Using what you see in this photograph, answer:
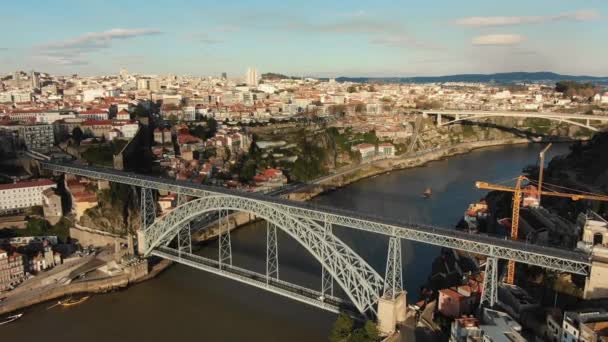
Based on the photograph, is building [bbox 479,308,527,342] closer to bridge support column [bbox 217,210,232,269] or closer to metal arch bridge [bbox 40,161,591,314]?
metal arch bridge [bbox 40,161,591,314]

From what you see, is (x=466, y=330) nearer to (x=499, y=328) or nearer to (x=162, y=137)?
(x=499, y=328)

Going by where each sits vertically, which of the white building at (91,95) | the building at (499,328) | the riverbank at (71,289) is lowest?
the riverbank at (71,289)

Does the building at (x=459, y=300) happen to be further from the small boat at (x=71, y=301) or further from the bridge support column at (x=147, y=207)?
the small boat at (x=71, y=301)

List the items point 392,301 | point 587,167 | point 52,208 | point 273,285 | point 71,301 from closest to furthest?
1. point 392,301
2. point 273,285
3. point 71,301
4. point 52,208
5. point 587,167

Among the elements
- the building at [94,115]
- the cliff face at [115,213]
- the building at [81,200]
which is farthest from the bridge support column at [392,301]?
the building at [94,115]

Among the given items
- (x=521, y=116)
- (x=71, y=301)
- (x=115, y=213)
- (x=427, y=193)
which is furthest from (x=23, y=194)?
(x=521, y=116)

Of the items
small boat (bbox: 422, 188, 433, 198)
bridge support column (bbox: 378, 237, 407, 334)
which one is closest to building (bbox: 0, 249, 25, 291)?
bridge support column (bbox: 378, 237, 407, 334)

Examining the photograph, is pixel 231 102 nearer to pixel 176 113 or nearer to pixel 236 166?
pixel 176 113
